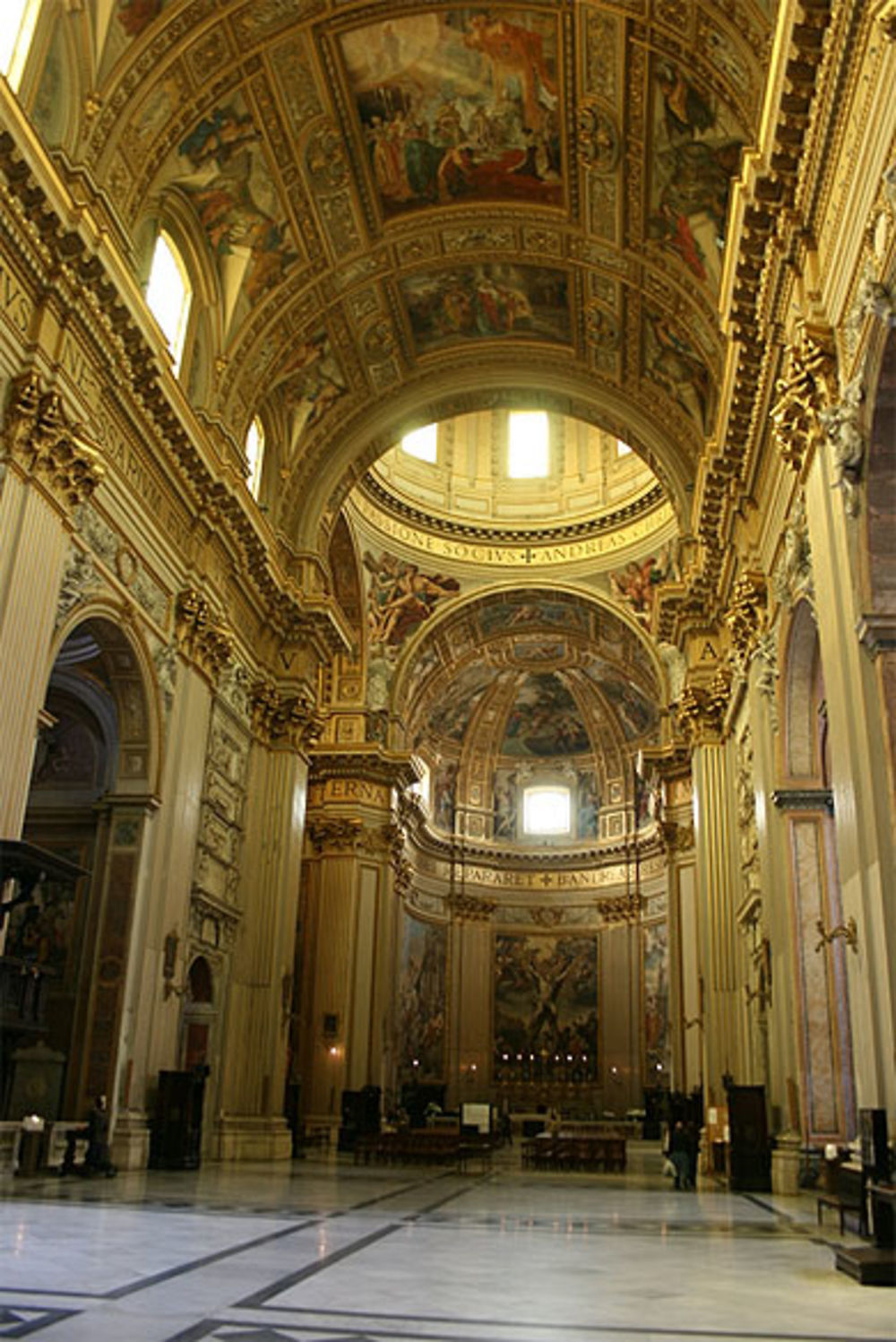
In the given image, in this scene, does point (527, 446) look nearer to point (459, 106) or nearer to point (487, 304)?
point (487, 304)

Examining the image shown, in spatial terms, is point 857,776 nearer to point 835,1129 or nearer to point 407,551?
point 835,1129

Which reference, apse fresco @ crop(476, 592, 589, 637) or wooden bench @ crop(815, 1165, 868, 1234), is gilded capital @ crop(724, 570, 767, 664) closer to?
wooden bench @ crop(815, 1165, 868, 1234)

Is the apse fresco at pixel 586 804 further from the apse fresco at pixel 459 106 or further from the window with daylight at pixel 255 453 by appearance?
the apse fresco at pixel 459 106

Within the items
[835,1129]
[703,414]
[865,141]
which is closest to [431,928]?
[703,414]

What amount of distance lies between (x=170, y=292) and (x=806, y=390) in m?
10.6

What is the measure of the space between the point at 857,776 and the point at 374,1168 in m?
12.9

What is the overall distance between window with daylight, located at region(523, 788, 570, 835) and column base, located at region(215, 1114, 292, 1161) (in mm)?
24062

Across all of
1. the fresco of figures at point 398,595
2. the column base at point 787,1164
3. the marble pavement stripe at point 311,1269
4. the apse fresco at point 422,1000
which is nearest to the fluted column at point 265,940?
the column base at point 787,1164

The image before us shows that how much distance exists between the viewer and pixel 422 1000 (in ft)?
125

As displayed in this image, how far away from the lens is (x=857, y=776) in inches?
404

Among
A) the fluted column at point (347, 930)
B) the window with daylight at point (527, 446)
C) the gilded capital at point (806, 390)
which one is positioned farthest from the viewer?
the window with daylight at point (527, 446)

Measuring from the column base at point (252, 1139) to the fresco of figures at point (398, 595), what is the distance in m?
15.4

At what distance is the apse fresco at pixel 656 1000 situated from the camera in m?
38.2

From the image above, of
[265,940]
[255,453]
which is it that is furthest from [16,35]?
[265,940]
